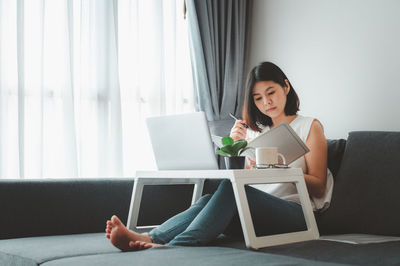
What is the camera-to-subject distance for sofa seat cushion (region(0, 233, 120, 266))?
1.43 metres

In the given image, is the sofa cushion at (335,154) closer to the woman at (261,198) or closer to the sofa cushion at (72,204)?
the woman at (261,198)

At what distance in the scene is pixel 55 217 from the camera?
198 cm

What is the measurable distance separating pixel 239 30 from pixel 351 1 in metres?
0.79

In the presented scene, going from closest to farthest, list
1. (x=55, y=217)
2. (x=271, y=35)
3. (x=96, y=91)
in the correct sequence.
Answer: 1. (x=55, y=217)
2. (x=96, y=91)
3. (x=271, y=35)

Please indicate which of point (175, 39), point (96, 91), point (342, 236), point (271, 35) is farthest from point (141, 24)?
point (342, 236)

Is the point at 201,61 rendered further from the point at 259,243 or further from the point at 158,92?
the point at 259,243

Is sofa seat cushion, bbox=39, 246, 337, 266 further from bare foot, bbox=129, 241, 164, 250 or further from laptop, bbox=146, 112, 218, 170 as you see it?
laptop, bbox=146, 112, 218, 170

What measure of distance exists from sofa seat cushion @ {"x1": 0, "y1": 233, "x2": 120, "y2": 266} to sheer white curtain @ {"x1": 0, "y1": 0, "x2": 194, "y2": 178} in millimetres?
804

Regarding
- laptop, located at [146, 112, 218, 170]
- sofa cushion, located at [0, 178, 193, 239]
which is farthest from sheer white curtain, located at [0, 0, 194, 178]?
laptop, located at [146, 112, 218, 170]

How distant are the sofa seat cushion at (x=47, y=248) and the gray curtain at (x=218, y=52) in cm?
145

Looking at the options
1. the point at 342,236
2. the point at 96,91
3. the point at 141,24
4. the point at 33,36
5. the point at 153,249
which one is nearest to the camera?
the point at 153,249

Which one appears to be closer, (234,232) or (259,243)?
(259,243)

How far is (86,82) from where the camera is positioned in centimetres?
271

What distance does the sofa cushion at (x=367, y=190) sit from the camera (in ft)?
5.95
